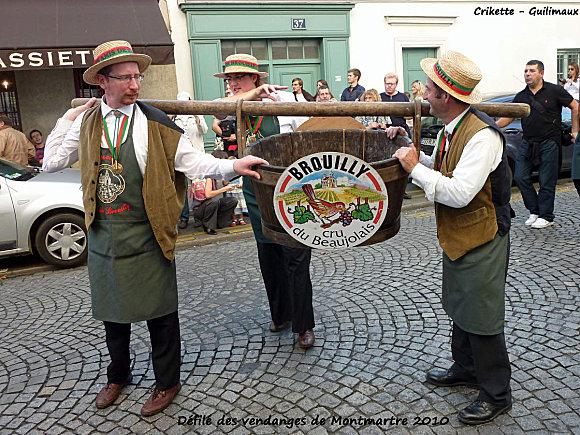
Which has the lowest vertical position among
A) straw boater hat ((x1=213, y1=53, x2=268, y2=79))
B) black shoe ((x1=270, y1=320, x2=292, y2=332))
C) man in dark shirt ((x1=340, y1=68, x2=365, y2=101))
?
black shoe ((x1=270, y1=320, x2=292, y2=332))

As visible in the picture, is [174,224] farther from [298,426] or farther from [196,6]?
[196,6]

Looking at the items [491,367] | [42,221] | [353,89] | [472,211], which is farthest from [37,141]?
[491,367]

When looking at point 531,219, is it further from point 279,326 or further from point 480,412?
point 480,412

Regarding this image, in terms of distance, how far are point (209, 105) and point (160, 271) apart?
991 millimetres

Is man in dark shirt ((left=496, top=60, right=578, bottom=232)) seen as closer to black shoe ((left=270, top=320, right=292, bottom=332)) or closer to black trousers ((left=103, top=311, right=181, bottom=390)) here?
black shoe ((left=270, top=320, right=292, bottom=332))

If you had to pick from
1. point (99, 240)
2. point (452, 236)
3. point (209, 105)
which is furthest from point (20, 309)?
point (452, 236)

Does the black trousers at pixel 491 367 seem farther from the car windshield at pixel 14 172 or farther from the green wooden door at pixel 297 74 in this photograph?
the green wooden door at pixel 297 74

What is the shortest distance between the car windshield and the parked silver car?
0.02m

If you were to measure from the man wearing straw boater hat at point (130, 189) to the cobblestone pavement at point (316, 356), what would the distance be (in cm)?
37

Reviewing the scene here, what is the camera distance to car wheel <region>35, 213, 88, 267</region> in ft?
21.6

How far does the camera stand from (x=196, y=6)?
38.3 feet

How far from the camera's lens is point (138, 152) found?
305 centimetres

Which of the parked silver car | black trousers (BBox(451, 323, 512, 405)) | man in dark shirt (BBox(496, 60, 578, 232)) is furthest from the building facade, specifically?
black trousers (BBox(451, 323, 512, 405))

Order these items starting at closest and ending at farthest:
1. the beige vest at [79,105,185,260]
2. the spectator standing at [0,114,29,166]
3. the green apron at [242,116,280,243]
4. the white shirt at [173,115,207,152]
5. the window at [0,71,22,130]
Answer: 1. the beige vest at [79,105,185,260]
2. the green apron at [242,116,280,243]
3. the white shirt at [173,115,207,152]
4. the spectator standing at [0,114,29,166]
5. the window at [0,71,22,130]
